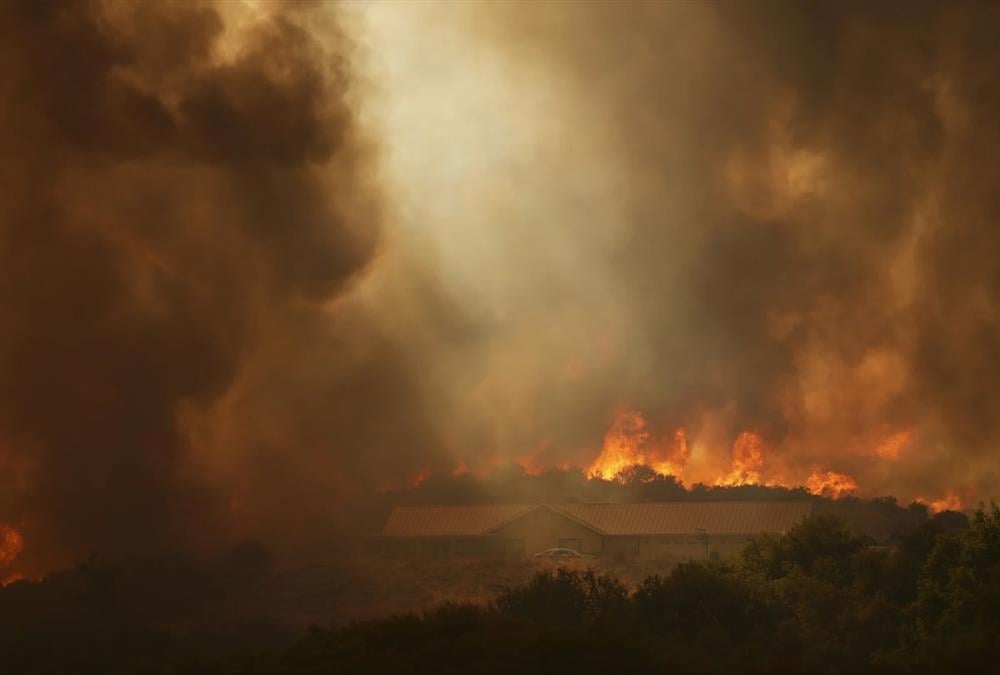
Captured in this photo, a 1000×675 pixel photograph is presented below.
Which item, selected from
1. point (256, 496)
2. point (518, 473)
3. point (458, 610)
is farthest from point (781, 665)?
point (518, 473)

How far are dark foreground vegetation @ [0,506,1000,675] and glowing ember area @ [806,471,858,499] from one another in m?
34.8

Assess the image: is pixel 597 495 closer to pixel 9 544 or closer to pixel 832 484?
pixel 832 484

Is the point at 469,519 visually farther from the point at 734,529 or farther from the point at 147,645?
the point at 147,645

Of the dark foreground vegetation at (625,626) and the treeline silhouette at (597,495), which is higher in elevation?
the treeline silhouette at (597,495)

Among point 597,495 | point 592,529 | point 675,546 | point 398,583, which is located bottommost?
point 398,583

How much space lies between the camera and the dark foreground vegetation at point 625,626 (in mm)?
49938

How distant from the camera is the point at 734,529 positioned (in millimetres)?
97250

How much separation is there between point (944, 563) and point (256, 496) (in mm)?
35935

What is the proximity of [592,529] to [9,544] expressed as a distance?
1734 inches

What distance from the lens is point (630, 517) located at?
101 m

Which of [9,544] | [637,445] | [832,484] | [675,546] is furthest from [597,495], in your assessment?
[9,544]

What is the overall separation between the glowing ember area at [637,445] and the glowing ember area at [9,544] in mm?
53613

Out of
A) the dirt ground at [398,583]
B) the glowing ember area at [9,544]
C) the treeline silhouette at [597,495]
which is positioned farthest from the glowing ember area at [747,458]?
the glowing ember area at [9,544]

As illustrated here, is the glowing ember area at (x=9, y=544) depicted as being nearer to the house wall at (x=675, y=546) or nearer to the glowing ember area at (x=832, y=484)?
the house wall at (x=675, y=546)
